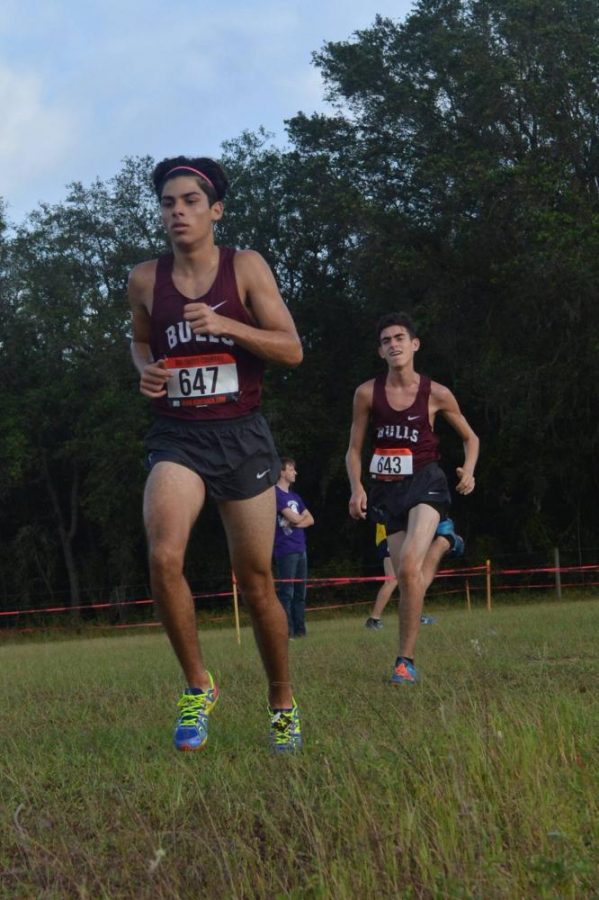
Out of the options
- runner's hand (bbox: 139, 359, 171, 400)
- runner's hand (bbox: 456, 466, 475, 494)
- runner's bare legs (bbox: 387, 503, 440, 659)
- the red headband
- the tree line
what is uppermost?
the tree line

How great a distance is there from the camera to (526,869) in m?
2.65

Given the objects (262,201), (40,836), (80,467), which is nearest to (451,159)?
(262,201)

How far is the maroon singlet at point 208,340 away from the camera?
4.92 m

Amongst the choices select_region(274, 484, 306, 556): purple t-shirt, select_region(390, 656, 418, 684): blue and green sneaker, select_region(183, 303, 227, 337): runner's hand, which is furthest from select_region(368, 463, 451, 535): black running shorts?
select_region(274, 484, 306, 556): purple t-shirt

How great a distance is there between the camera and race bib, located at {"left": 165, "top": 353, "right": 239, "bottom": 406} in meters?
4.89

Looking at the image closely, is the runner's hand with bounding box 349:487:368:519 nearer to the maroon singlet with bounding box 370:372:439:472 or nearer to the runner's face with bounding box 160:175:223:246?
the maroon singlet with bounding box 370:372:439:472

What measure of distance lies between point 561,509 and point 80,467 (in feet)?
53.3

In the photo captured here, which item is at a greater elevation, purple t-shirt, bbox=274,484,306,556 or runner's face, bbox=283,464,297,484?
runner's face, bbox=283,464,297,484

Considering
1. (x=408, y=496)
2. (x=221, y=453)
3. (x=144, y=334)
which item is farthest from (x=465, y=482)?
(x=221, y=453)

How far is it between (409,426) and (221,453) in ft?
11.7

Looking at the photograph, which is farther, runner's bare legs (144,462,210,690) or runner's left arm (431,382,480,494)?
runner's left arm (431,382,480,494)

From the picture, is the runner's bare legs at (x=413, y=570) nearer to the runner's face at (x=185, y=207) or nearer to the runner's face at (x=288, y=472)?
the runner's face at (x=185, y=207)

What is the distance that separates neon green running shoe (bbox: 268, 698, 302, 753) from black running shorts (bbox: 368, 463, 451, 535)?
343 centimetres

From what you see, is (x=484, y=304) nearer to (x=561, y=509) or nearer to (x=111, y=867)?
(x=561, y=509)
